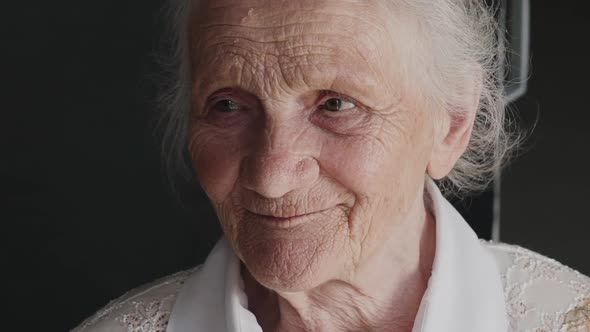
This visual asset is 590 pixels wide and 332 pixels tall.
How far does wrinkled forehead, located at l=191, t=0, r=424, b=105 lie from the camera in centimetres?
169

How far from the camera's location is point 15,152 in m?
3.17

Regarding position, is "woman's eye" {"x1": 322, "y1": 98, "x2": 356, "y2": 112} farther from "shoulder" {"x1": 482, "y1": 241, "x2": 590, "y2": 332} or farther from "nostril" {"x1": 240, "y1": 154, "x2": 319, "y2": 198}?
"shoulder" {"x1": 482, "y1": 241, "x2": 590, "y2": 332}

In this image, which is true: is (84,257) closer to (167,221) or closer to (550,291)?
(167,221)

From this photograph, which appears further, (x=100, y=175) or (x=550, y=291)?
(x=100, y=175)

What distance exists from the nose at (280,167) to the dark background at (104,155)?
158 centimetres

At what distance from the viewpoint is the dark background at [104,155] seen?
3166 mm

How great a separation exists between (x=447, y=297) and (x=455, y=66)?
471 millimetres

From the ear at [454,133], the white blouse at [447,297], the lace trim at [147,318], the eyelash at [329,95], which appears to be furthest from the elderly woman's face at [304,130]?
the lace trim at [147,318]

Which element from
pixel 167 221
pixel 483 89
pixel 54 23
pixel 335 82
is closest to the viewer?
pixel 335 82

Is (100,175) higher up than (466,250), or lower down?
lower down

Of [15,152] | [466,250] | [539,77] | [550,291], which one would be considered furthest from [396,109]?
[15,152]

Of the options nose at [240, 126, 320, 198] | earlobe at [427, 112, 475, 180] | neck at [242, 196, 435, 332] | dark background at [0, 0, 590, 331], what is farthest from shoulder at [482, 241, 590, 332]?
dark background at [0, 0, 590, 331]

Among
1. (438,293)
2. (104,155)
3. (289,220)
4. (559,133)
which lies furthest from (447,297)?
(104,155)

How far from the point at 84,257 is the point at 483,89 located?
171 cm
